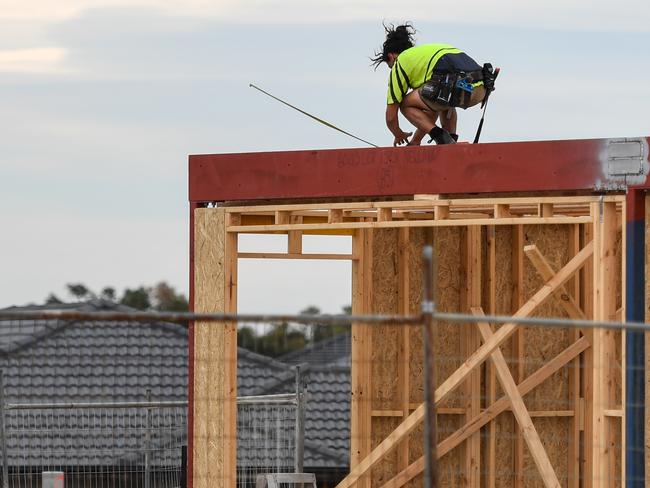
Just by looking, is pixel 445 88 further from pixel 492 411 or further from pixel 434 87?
pixel 492 411

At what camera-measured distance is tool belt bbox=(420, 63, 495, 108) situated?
12.5 m

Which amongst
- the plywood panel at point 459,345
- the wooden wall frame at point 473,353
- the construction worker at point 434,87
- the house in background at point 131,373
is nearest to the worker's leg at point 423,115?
the construction worker at point 434,87

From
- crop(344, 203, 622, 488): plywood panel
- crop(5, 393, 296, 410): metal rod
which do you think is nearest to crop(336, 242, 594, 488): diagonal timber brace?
crop(344, 203, 622, 488): plywood panel

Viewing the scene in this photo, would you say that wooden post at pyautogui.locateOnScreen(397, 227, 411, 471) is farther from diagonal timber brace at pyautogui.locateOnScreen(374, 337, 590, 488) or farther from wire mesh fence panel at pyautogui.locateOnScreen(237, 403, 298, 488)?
wire mesh fence panel at pyautogui.locateOnScreen(237, 403, 298, 488)

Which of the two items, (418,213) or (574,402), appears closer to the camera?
(418,213)

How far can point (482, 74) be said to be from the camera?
12.7 meters

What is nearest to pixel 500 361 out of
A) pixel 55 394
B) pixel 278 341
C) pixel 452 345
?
pixel 452 345

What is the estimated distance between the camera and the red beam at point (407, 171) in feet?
36.8

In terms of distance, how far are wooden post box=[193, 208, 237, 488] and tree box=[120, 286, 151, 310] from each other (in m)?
47.6

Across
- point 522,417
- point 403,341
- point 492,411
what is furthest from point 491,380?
point 522,417

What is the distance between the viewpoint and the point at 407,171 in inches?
475

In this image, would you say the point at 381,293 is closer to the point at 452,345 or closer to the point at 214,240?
the point at 452,345

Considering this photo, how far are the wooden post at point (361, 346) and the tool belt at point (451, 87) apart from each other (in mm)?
2683

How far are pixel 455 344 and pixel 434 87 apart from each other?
11.8ft
